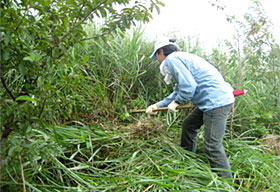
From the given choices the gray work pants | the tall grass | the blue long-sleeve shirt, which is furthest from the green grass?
the blue long-sleeve shirt

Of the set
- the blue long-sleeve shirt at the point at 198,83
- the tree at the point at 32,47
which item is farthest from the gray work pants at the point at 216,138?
the tree at the point at 32,47

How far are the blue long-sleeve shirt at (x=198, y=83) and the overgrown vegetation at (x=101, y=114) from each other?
578 mm

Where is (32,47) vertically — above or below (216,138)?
above

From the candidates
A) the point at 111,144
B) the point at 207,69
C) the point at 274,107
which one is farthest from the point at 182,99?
the point at 274,107

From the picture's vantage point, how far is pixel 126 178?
74.8 inches

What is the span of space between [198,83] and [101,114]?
1.33 meters

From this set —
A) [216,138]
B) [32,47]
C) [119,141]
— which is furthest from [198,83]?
[32,47]

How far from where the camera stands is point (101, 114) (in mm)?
3047

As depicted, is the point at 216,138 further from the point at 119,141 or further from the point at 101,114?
the point at 101,114

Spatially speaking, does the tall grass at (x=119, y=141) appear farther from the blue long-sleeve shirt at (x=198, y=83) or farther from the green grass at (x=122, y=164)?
the blue long-sleeve shirt at (x=198, y=83)

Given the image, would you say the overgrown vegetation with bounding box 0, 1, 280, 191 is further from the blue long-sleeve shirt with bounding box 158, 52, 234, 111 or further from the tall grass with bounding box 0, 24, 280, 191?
the blue long-sleeve shirt with bounding box 158, 52, 234, 111

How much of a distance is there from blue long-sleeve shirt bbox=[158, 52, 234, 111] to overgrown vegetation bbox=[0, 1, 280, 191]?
0.58 m

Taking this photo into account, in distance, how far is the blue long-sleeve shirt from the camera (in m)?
2.31

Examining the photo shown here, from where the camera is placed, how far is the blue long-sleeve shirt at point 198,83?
2.31 meters
